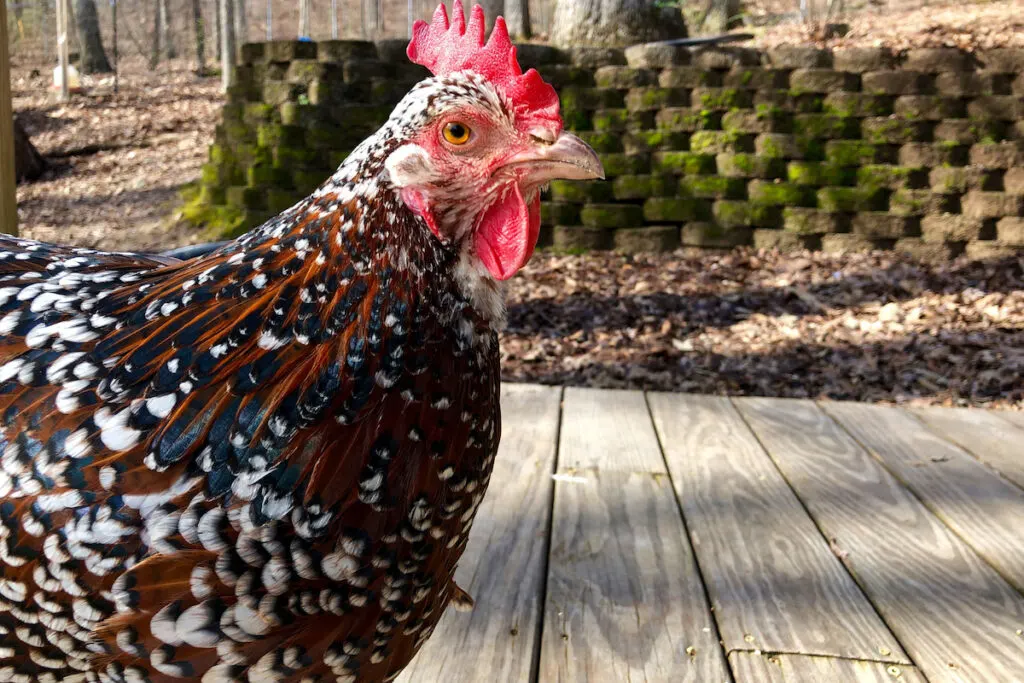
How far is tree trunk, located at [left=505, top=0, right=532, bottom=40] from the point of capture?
7.95 metres

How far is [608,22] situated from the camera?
646 cm

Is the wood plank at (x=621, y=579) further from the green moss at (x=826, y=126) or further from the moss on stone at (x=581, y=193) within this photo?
the green moss at (x=826, y=126)

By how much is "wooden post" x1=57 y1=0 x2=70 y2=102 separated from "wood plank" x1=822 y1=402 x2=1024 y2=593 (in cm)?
1164

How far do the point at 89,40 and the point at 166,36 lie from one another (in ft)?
7.27

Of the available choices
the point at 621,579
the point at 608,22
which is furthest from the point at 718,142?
the point at 621,579

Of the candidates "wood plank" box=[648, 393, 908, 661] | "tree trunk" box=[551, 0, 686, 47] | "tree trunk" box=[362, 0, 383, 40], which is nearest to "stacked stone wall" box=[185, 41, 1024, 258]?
"tree trunk" box=[551, 0, 686, 47]

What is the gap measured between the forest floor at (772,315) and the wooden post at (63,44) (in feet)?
15.8

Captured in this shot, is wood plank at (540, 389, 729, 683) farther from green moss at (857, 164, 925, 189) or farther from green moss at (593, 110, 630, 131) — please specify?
green moss at (857, 164, 925, 189)

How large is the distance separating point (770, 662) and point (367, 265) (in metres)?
1.11

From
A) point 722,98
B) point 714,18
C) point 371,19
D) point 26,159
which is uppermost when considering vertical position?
point 371,19

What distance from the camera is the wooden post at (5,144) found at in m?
1.96

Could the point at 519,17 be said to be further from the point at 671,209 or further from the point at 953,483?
the point at 953,483

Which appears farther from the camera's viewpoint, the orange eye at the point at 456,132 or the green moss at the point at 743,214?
the green moss at the point at 743,214

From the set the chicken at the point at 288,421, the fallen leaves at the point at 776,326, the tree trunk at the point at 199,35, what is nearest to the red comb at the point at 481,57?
the chicken at the point at 288,421
